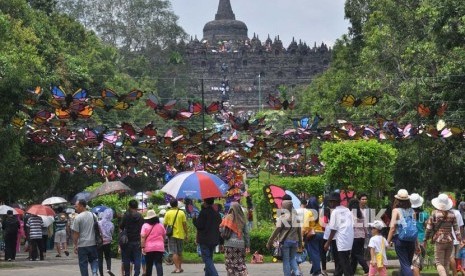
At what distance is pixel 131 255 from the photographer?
645 inches

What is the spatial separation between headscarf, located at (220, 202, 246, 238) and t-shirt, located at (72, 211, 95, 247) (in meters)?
1.82

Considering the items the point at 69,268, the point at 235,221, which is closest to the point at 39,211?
the point at 69,268

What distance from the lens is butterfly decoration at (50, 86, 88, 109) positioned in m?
22.5

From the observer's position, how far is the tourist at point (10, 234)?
78.3 ft

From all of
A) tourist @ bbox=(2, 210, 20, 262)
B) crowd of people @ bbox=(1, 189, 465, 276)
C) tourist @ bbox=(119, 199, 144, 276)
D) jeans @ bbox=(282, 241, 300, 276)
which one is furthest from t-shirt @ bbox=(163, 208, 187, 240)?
tourist @ bbox=(2, 210, 20, 262)

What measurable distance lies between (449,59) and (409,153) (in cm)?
539

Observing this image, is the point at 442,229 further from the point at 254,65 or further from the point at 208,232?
the point at 254,65

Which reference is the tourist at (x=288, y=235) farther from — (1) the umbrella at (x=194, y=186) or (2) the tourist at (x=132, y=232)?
(1) the umbrella at (x=194, y=186)

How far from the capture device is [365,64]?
137 feet

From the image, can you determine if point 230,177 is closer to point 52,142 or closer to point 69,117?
point 52,142

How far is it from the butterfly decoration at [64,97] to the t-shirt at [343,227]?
352 inches

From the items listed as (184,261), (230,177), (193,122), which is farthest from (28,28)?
(193,122)

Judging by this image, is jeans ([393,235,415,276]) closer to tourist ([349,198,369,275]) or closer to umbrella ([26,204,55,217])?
tourist ([349,198,369,275])

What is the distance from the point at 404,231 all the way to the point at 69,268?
342 inches
